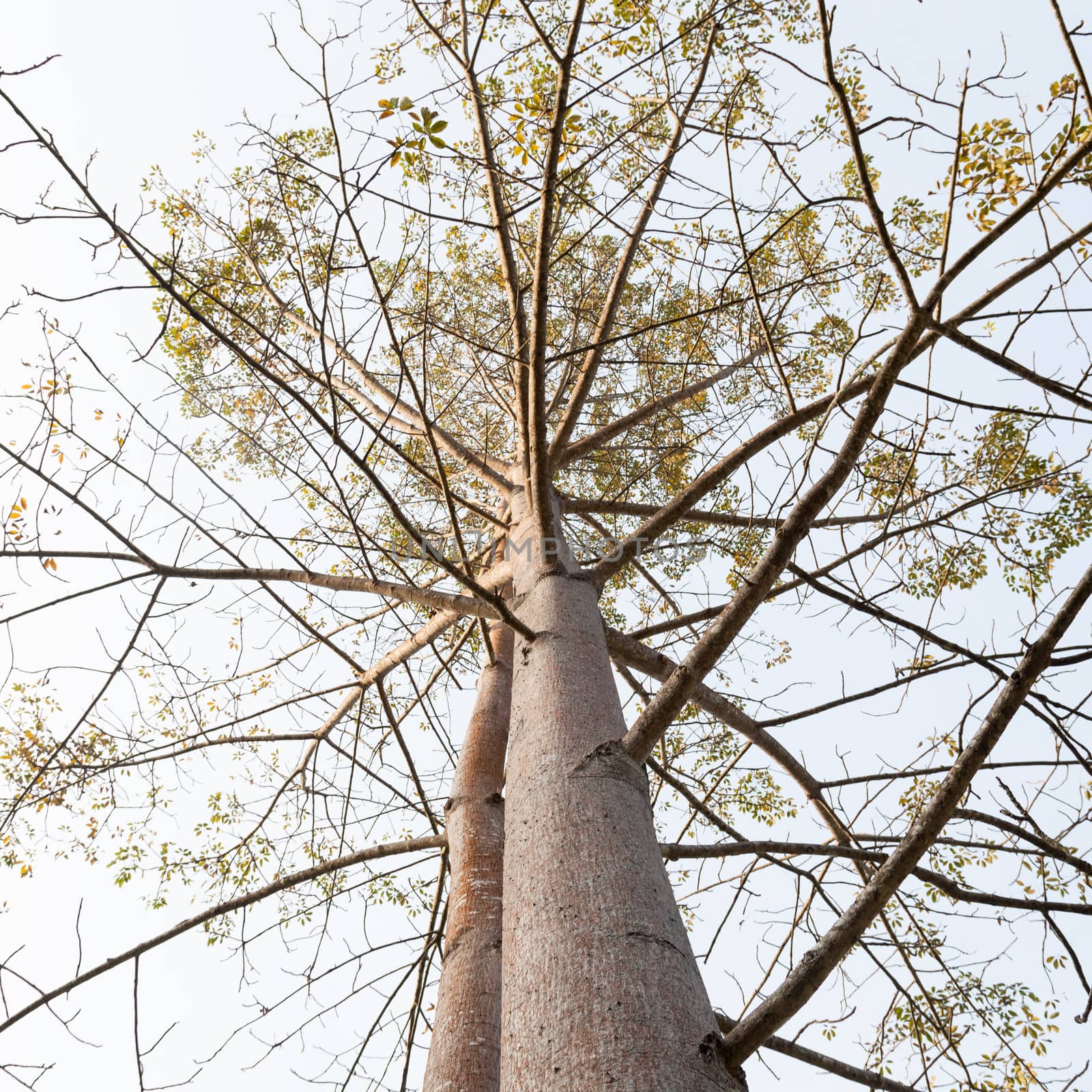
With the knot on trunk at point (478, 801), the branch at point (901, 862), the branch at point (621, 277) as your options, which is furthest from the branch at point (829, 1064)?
the branch at point (621, 277)

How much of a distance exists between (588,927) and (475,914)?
100cm

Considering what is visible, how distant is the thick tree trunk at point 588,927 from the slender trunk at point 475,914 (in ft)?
1.55

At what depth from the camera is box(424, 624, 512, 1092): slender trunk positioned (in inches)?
65.3

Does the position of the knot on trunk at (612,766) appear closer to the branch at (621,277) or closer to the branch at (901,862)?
the branch at (901,862)

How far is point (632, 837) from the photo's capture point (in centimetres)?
129

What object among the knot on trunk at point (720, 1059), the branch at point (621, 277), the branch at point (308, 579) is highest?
the branch at point (621, 277)

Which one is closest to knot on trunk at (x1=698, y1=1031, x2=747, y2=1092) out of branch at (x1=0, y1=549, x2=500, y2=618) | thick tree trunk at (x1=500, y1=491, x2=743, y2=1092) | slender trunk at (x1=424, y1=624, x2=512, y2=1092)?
thick tree trunk at (x1=500, y1=491, x2=743, y2=1092)

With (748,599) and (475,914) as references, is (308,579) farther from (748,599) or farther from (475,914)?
(748,599)

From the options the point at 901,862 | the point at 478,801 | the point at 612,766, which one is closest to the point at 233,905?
the point at 478,801

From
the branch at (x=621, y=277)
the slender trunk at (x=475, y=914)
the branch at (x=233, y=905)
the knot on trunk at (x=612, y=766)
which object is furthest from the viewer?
the branch at (x=621, y=277)

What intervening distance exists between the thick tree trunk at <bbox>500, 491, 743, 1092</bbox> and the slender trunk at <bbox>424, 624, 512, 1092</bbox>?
47cm

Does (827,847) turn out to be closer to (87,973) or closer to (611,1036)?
(611,1036)

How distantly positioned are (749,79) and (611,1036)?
104 inches

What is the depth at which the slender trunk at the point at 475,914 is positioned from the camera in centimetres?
166
